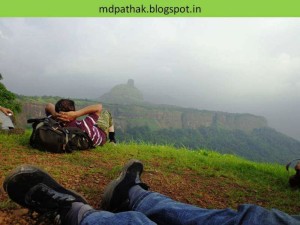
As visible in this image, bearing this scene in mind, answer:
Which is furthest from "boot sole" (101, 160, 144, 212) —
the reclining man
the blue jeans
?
the reclining man

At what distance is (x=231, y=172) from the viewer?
7297 millimetres

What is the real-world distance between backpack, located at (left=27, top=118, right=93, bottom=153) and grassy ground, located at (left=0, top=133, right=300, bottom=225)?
19cm

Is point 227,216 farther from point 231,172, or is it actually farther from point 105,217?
point 231,172

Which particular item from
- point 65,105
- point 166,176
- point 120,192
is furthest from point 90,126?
point 120,192

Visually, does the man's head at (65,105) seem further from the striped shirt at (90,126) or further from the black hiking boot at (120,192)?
the black hiking boot at (120,192)

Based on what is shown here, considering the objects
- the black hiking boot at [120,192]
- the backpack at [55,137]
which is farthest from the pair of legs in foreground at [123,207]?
the backpack at [55,137]

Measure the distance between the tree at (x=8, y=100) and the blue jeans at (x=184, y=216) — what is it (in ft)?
67.0

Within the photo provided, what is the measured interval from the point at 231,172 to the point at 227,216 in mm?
4928

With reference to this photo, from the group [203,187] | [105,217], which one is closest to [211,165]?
[203,187]

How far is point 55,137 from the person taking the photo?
23.2ft

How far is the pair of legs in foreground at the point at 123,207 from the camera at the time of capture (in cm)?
244

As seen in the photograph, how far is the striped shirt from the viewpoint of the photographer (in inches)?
309

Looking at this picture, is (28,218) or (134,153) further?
(134,153)

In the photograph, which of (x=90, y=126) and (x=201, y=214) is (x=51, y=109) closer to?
(x=90, y=126)
